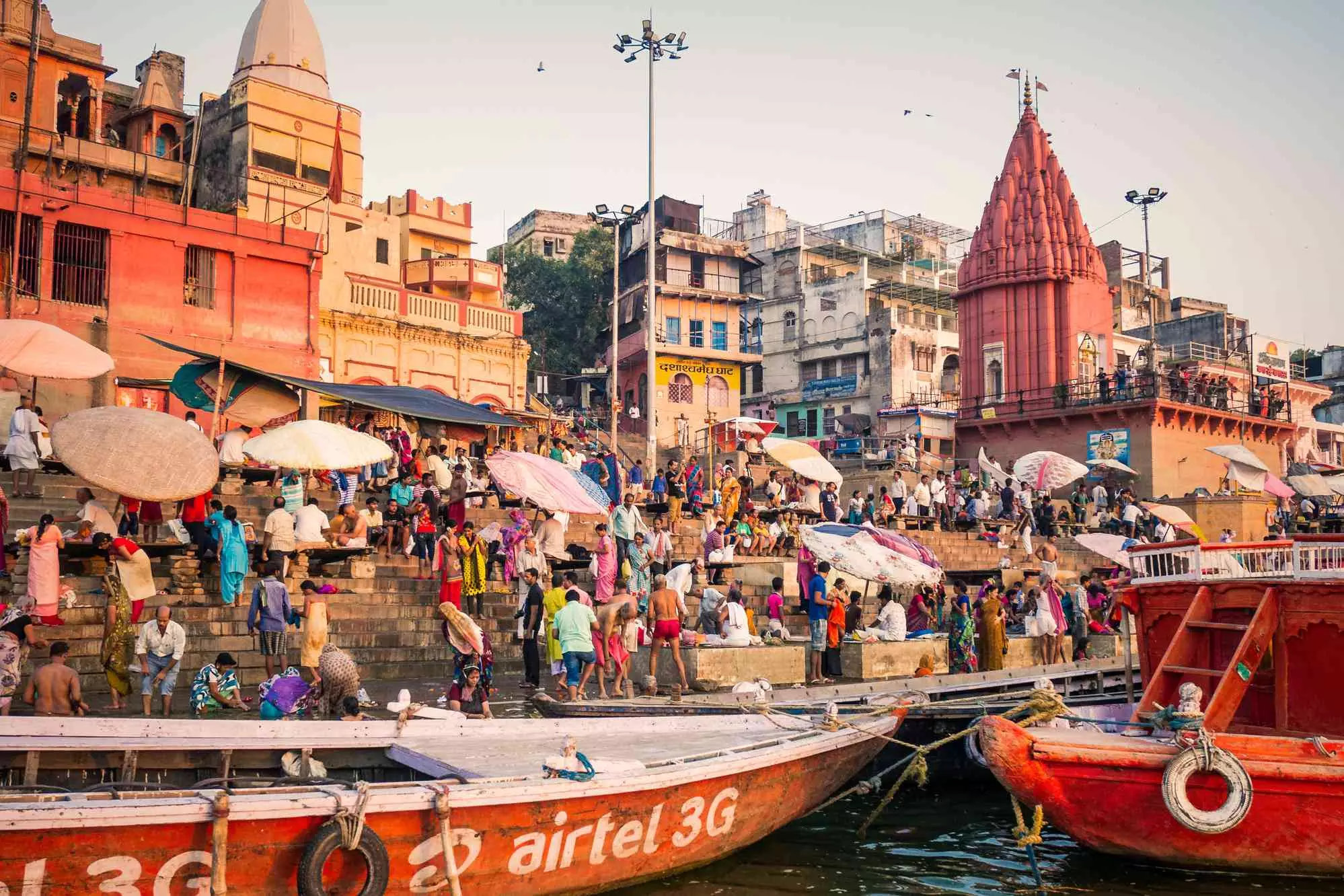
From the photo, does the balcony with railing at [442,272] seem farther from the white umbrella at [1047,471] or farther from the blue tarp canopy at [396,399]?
the white umbrella at [1047,471]

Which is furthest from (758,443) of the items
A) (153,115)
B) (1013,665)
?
(153,115)

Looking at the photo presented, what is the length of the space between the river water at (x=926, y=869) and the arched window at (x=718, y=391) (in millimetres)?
34919

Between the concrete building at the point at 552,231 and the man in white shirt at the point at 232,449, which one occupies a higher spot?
the concrete building at the point at 552,231

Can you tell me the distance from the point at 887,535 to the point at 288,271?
15.2 meters

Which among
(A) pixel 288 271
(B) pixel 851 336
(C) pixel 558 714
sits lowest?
(C) pixel 558 714

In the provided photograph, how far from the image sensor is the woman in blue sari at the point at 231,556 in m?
13.0

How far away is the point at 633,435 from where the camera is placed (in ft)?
131

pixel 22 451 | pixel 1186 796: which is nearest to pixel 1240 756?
pixel 1186 796

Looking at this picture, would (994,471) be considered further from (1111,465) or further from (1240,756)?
(1240,756)

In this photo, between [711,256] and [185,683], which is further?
[711,256]

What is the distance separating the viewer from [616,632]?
43.7 ft

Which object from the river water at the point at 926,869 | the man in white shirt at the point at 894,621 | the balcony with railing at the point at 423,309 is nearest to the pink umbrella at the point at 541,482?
the man in white shirt at the point at 894,621

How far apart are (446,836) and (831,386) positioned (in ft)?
141

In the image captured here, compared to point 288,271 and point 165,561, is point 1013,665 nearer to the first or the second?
point 165,561
